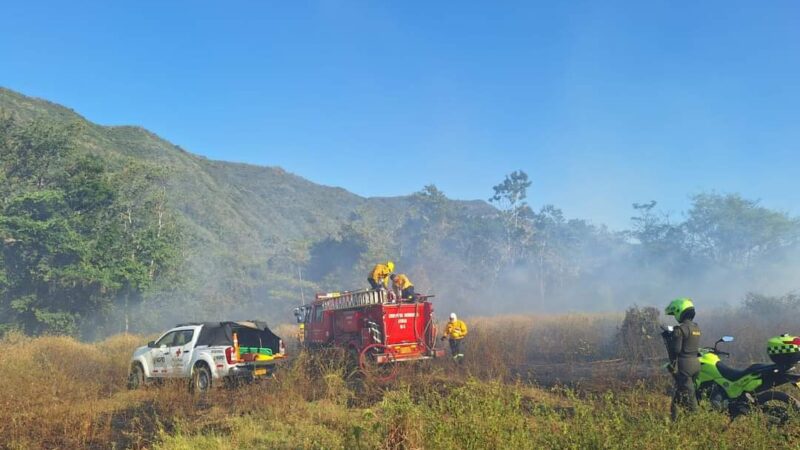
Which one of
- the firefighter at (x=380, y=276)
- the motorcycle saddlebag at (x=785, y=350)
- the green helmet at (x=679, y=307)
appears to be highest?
the firefighter at (x=380, y=276)

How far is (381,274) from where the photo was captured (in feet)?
47.5

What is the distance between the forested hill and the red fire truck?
16172 mm

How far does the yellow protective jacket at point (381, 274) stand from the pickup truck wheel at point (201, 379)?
4776mm

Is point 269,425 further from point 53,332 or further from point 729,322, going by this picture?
point 53,332

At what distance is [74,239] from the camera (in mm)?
24875

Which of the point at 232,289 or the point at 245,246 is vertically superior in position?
the point at 245,246

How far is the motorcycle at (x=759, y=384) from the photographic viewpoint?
6152 millimetres

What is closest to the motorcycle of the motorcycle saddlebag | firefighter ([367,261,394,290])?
the motorcycle saddlebag

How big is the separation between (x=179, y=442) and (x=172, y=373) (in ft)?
23.5

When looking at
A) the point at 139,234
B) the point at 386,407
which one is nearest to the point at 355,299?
the point at 386,407

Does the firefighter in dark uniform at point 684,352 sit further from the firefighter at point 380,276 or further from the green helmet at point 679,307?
the firefighter at point 380,276

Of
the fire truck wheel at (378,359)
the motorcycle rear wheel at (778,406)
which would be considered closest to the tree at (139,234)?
the fire truck wheel at (378,359)

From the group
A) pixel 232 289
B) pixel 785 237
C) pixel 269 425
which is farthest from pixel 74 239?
pixel 785 237

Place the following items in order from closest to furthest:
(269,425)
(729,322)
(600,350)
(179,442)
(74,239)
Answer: (179,442) < (269,425) < (600,350) < (729,322) < (74,239)
